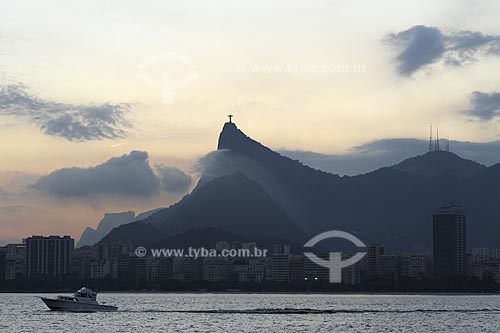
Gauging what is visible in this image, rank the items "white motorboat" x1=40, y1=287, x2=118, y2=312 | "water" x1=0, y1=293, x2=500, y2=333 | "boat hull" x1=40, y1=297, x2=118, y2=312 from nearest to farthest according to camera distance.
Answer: "water" x1=0, y1=293, x2=500, y2=333, "white motorboat" x1=40, y1=287, x2=118, y2=312, "boat hull" x1=40, y1=297, x2=118, y2=312

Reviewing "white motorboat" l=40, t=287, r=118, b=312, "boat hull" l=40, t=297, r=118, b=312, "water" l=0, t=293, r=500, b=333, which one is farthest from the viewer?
"boat hull" l=40, t=297, r=118, b=312

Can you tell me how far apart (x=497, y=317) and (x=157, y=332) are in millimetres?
44535

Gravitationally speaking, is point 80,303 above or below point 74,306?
above

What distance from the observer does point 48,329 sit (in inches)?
3246

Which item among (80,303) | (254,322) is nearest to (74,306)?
(80,303)

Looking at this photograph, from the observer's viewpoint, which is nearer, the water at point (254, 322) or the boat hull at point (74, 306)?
the water at point (254, 322)

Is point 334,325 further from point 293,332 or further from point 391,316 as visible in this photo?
point 391,316

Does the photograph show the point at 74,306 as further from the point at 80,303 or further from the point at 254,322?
the point at 254,322

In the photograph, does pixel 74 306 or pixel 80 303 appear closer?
pixel 80 303

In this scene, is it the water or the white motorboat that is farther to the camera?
the white motorboat

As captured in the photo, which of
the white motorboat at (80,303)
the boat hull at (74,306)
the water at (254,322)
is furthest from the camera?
the boat hull at (74,306)

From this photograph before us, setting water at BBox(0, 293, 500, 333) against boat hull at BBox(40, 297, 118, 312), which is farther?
boat hull at BBox(40, 297, 118, 312)

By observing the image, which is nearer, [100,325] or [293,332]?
[293,332]


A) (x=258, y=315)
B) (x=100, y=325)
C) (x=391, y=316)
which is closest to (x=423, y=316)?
(x=391, y=316)
